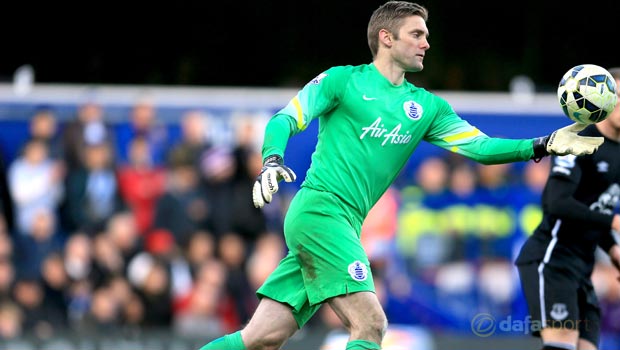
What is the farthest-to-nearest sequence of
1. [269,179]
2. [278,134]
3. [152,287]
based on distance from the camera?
[152,287]
[278,134]
[269,179]

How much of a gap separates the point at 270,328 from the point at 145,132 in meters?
6.71

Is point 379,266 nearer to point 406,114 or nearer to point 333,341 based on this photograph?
point 333,341

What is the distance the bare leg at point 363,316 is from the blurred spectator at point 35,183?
7040 millimetres

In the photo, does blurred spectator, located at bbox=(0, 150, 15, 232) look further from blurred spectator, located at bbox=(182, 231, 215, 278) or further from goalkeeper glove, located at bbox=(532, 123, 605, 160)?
goalkeeper glove, located at bbox=(532, 123, 605, 160)

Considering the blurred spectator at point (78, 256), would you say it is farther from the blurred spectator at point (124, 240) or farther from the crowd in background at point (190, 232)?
the blurred spectator at point (124, 240)

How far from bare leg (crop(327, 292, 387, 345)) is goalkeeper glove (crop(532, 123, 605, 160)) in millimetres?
1330

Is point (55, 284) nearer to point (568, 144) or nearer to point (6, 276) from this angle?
point (6, 276)

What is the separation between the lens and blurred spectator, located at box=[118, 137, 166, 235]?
44.6ft

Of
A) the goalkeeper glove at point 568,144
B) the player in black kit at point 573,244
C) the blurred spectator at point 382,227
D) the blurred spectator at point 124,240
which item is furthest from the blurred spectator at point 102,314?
the goalkeeper glove at point 568,144

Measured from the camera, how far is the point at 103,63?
16.5m

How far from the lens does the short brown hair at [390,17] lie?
7.54 m

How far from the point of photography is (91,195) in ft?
44.4

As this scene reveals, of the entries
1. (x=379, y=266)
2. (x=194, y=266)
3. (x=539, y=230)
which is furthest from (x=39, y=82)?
(x=539, y=230)

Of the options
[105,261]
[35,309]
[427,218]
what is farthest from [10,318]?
[427,218]
